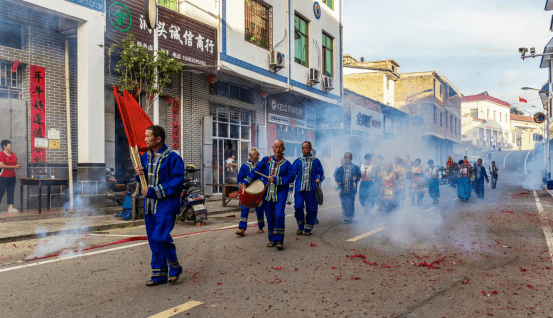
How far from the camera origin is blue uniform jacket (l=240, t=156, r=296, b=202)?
7266 millimetres

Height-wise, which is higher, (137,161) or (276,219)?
(137,161)

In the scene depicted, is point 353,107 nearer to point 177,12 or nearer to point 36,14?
point 177,12

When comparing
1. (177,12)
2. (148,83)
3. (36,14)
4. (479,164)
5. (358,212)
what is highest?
(177,12)

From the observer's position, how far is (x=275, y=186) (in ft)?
23.9

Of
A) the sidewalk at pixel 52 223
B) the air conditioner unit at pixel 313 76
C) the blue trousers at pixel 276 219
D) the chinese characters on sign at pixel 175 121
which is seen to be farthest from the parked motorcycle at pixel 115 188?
the air conditioner unit at pixel 313 76

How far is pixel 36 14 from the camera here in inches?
443

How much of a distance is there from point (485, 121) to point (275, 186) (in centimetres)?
7468

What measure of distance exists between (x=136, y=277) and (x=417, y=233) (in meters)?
5.29

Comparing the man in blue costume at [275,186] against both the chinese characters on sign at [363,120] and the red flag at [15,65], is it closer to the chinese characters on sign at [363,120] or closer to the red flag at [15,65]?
the red flag at [15,65]

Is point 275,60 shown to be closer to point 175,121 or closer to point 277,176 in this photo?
point 175,121

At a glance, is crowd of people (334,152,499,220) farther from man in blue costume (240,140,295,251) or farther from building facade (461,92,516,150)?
building facade (461,92,516,150)

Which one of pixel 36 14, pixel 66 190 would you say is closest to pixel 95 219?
pixel 66 190

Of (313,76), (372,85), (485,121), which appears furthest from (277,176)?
(485,121)

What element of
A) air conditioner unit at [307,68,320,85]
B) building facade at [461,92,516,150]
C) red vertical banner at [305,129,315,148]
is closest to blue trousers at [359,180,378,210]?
air conditioner unit at [307,68,320,85]
